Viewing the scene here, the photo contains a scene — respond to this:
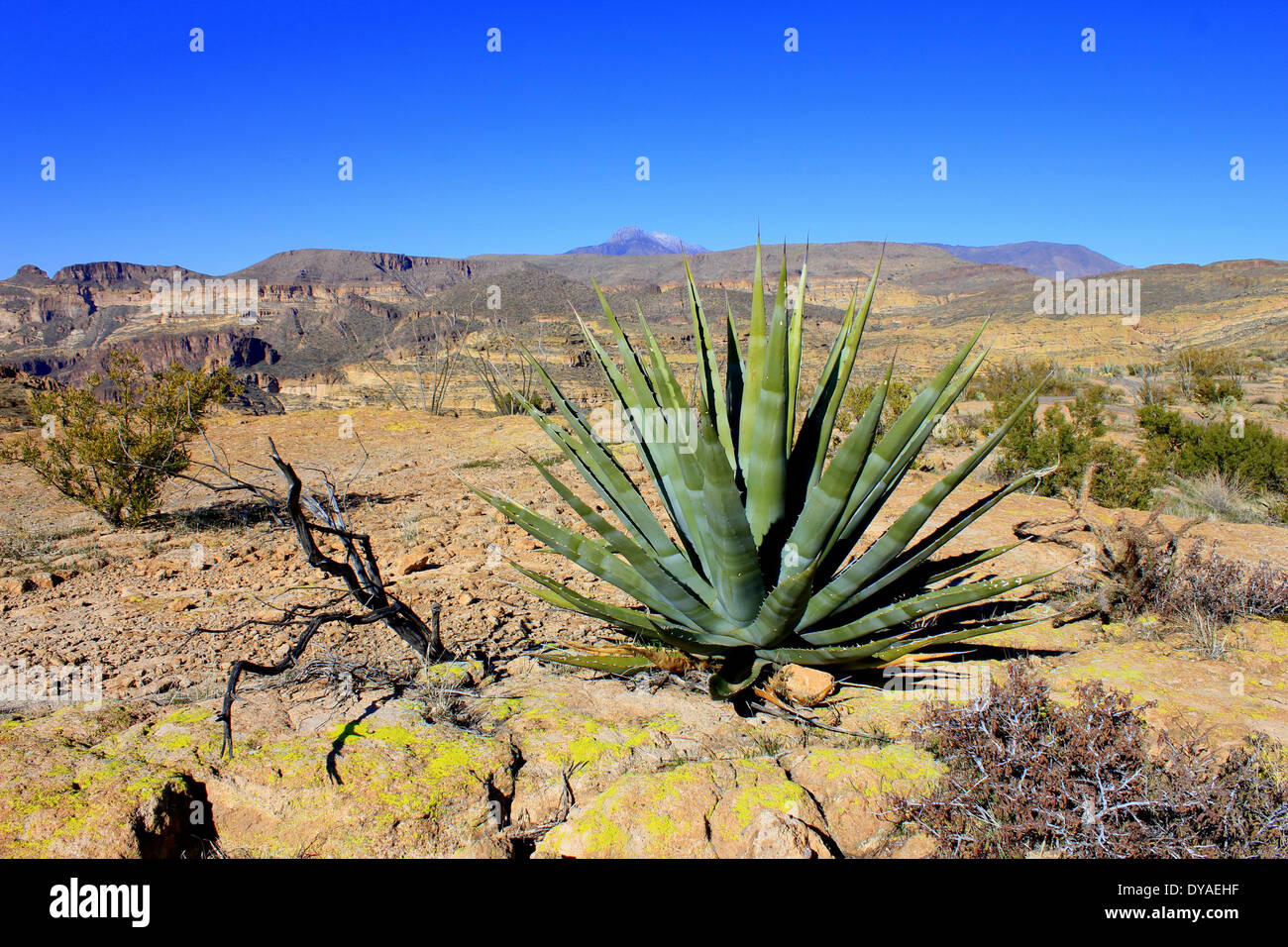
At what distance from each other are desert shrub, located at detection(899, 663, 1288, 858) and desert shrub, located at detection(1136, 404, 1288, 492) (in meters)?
8.00

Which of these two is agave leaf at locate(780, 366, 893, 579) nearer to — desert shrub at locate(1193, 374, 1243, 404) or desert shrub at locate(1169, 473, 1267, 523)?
desert shrub at locate(1169, 473, 1267, 523)

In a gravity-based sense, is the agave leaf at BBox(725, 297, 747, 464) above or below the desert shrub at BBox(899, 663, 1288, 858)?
above

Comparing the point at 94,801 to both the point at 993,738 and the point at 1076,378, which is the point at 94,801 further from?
the point at 1076,378

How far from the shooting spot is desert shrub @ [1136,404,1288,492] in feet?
26.2

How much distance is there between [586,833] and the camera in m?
1.83

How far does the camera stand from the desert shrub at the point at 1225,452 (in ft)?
26.2

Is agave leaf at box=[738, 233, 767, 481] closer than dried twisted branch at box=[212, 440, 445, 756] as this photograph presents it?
No

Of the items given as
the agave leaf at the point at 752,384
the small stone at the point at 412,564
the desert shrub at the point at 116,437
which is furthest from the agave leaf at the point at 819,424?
the desert shrub at the point at 116,437

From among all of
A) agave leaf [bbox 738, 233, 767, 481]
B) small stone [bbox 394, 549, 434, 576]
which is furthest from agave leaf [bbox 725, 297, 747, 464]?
small stone [bbox 394, 549, 434, 576]

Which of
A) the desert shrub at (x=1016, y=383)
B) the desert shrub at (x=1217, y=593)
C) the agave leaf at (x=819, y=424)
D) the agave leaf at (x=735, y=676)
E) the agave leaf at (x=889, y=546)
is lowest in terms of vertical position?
the agave leaf at (x=735, y=676)

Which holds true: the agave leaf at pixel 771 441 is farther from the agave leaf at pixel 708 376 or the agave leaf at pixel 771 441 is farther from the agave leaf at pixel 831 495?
the agave leaf at pixel 708 376

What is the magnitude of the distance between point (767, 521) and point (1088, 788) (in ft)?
3.80

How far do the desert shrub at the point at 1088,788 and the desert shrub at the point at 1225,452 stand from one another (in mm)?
8003
